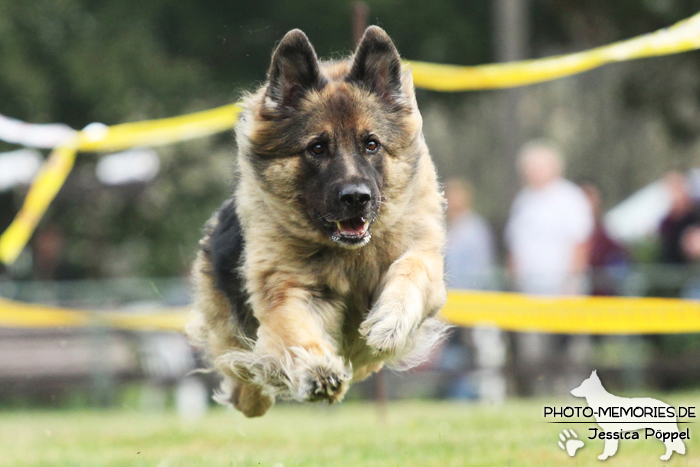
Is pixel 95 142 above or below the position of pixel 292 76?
above

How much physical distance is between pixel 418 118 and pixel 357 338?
1200 mm

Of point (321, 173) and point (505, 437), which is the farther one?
point (505, 437)

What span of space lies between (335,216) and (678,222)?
6557 mm

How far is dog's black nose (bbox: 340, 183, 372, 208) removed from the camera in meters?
4.10

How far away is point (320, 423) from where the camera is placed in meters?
8.11

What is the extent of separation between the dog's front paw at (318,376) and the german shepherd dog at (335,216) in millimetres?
126

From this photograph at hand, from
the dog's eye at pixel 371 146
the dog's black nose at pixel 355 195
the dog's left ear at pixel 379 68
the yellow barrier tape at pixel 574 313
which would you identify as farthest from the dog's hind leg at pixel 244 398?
the yellow barrier tape at pixel 574 313

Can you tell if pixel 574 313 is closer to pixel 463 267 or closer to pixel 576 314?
pixel 576 314

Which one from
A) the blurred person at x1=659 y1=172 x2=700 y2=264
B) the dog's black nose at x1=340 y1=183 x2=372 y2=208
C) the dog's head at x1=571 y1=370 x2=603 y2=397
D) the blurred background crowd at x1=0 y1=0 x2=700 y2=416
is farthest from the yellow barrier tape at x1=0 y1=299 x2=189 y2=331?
the dog's black nose at x1=340 y1=183 x2=372 y2=208

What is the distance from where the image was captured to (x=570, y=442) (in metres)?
5.09

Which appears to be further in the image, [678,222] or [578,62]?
[678,222]

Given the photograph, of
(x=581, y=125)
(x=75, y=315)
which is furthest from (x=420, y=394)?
(x=581, y=125)

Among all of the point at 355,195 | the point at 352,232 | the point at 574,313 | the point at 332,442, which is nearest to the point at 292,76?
the point at 355,195

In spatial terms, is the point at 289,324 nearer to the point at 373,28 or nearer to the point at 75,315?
the point at 373,28
